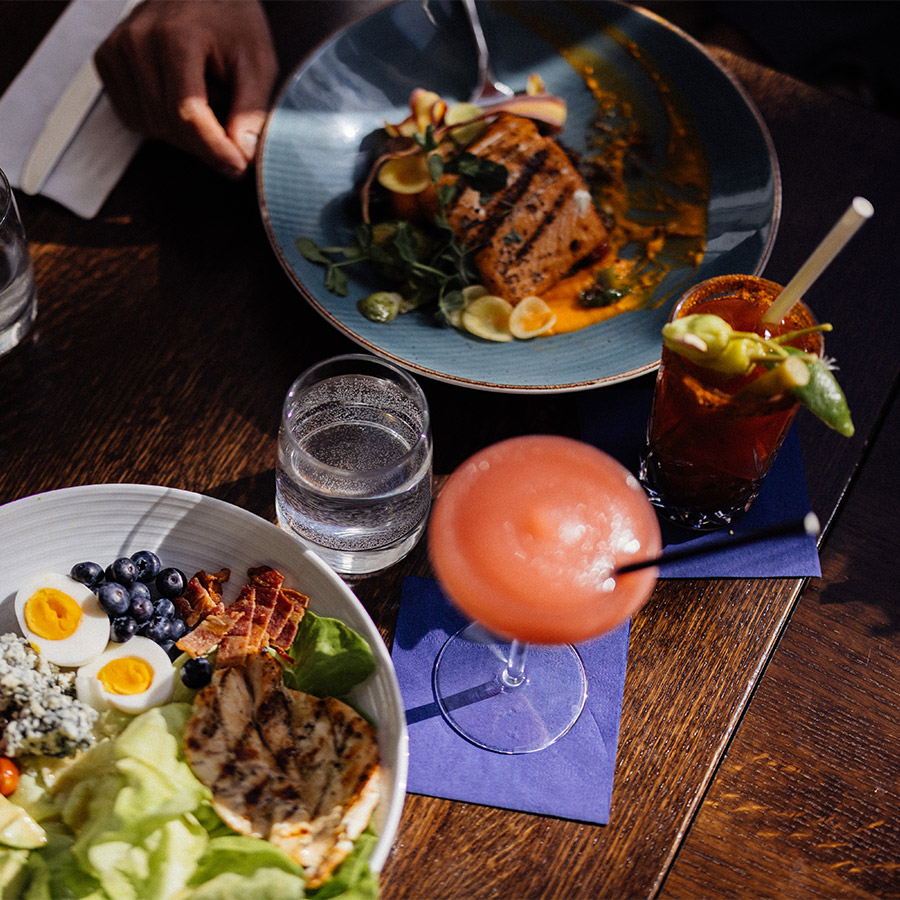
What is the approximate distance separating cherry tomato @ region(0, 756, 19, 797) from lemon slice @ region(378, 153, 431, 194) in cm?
99

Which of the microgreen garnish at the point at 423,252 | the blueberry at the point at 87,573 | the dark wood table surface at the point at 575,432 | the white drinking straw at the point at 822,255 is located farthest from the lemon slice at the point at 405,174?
the blueberry at the point at 87,573

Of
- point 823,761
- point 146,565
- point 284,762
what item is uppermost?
point 146,565

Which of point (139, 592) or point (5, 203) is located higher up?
point (5, 203)

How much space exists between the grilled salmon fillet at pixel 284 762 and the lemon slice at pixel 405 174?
0.81m

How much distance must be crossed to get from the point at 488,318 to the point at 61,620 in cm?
72

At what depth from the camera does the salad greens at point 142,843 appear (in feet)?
2.89

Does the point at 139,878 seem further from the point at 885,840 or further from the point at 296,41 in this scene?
the point at 296,41

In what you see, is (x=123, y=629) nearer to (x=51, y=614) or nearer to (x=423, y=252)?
(x=51, y=614)

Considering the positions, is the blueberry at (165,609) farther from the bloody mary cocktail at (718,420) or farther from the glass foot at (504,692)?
the bloody mary cocktail at (718,420)

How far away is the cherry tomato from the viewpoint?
956mm

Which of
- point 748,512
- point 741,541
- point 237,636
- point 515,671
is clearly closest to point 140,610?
point 237,636

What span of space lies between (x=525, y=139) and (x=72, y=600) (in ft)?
3.39

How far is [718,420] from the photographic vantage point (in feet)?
3.62

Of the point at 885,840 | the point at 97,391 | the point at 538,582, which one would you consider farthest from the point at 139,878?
the point at 885,840
